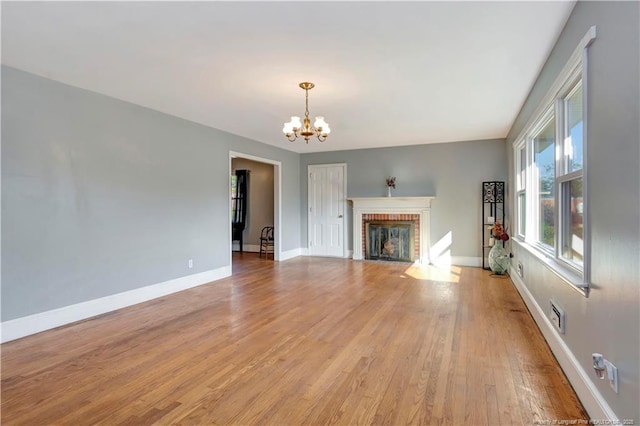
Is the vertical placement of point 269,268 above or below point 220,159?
below

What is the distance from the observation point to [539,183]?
12.7ft

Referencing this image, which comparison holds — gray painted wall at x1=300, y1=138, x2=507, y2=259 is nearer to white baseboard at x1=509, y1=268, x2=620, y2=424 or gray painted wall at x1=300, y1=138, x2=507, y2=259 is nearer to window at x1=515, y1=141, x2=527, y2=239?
window at x1=515, y1=141, x2=527, y2=239

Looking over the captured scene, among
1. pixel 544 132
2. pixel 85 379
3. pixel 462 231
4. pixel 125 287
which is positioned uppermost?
pixel 544 132

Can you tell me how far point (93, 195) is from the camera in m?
3.77

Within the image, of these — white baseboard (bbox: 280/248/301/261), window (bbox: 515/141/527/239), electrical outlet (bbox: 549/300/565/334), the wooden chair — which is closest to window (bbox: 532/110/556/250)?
electrical outlet (bbox: 549/300/565/334)

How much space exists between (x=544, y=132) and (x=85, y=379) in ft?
15.3

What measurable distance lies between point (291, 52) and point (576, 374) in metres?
3.09

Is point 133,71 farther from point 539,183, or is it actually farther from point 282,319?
point 539,183

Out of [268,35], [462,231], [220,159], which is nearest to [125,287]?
[220,159]

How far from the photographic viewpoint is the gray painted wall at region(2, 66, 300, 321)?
3.17m

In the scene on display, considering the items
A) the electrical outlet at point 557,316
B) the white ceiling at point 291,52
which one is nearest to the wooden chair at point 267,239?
the white ceiling at point 291,52

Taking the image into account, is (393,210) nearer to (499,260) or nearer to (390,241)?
(390,241)

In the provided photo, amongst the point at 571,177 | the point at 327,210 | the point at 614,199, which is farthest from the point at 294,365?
the point at 327,210

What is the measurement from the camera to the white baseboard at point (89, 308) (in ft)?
10.4
